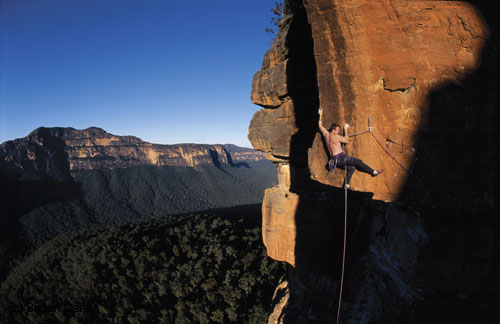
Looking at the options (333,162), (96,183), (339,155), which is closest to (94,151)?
(96,183)

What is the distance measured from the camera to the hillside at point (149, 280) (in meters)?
24.5

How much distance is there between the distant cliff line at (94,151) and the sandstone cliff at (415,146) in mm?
133583

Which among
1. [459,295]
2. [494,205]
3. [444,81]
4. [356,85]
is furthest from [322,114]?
[459,295]

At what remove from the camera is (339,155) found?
6.79 m

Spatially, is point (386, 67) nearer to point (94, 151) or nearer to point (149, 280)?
point (149, 280)

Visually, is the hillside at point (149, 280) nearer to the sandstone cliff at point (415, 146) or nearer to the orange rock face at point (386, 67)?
the sandstone cliff at point (415, 146)

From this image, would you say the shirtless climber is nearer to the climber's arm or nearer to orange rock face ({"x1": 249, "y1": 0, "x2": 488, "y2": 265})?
the climber's arm

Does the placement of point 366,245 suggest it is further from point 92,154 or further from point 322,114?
point 92,154

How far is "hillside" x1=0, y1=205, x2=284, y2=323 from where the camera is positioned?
24.5 metres

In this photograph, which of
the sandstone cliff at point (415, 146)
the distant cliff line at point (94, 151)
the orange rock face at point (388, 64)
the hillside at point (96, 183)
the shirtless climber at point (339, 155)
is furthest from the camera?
the distant cliff line at point (94, 151)

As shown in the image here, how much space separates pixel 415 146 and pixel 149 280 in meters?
30.3

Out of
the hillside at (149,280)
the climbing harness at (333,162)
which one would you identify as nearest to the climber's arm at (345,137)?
the climbing harness at (333,162)

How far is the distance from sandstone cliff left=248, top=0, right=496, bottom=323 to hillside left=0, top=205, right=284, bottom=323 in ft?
68.0

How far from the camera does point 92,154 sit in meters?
125
